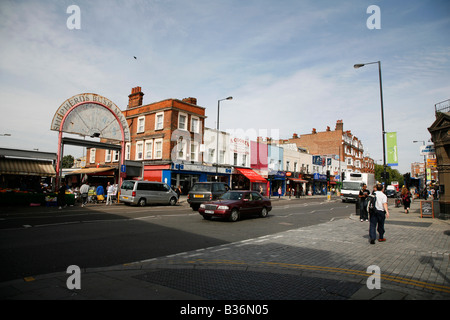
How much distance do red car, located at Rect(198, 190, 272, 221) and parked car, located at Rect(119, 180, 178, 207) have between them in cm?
847

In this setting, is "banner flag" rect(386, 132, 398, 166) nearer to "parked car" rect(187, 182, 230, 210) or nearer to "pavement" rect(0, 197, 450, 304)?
"pavement" rect(0, 197, 450, 304)

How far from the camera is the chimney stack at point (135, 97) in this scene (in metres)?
33.5

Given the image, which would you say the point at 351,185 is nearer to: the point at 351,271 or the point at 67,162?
the point at 351,271

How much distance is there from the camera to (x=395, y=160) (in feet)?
57.6

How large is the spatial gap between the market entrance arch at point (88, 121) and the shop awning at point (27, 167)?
7.71ft

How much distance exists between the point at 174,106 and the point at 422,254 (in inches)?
1017

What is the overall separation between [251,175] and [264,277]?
30603mm

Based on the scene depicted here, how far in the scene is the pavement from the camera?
4082mm


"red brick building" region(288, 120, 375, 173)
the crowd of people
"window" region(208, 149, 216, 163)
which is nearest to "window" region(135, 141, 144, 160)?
"window" region(208, 149, 216, 163)

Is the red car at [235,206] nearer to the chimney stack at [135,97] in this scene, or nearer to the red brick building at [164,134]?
the red brick building at [164,134]

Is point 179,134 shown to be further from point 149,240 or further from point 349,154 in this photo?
point 349,154

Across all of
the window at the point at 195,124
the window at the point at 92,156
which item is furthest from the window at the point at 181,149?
the window at the point at 92,156

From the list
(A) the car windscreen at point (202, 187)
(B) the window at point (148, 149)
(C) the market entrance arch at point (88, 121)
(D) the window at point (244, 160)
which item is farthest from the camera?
(D) the window at point (244, 160)
